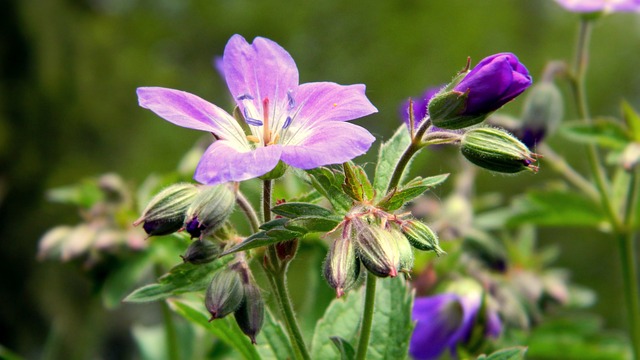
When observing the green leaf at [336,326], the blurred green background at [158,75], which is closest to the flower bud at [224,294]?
the green leaf at [336,326]

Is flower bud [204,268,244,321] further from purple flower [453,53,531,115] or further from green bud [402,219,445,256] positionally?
purple flower [453,53,531,115]

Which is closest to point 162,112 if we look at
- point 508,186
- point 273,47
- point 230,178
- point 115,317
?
point 230,178

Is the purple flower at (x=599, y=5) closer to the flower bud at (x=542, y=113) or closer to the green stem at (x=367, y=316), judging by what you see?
the flower bud at (x=542, y=113)

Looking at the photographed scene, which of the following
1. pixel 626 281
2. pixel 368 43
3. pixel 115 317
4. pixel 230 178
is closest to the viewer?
pixel 230 178

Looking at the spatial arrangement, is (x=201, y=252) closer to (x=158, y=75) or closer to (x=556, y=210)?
(x=556, y=210)

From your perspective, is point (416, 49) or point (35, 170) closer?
point (35, 170)

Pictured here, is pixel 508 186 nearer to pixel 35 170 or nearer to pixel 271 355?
pixel 35 170

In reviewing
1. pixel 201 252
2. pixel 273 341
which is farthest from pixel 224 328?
pixel 201 252
